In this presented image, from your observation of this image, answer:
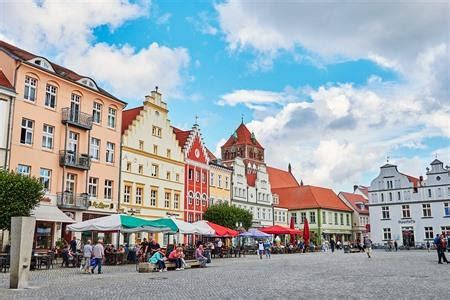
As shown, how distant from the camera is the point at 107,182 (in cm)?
3906

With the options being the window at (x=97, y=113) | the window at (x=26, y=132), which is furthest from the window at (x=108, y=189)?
the window at (x=26, y=132)

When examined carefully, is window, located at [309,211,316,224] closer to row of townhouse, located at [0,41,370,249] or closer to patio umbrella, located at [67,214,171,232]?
row of townhouse, located at [0,41,370,249]

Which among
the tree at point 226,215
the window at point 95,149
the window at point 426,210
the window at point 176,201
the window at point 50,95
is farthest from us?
the window at point 426,210

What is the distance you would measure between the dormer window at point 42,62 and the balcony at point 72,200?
8855mm

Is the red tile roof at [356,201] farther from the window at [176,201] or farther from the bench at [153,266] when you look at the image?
the bench at [153,266]

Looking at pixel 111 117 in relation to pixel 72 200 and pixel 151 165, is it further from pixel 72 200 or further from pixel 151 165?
pixel 72 200

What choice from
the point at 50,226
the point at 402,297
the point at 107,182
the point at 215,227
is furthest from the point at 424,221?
the point at 402,297

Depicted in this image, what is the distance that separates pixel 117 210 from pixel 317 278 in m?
24.1

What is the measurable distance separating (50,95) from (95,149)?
5.77 meters

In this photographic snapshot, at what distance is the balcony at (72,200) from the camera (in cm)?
3359

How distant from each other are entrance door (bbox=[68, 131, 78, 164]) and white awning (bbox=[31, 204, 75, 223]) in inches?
164

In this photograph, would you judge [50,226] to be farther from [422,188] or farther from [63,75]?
[422,188]

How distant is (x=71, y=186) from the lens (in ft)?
116

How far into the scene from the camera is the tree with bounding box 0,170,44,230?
80.9ft
